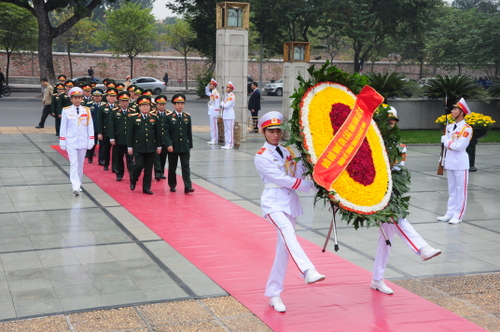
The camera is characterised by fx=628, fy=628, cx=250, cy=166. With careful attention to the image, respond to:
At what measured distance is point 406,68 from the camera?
62.3 m

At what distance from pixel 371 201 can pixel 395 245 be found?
2.94m

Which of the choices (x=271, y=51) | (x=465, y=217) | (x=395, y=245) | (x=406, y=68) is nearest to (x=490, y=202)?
(x=465, y=217)

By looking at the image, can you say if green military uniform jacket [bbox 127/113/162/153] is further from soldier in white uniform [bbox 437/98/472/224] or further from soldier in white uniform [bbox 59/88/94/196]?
soldier in white uniform [bbox 437/98/472/224]

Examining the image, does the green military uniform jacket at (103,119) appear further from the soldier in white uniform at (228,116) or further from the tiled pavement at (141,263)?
the soldier in white uniform at (228,116)

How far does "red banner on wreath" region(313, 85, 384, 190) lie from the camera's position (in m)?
5.64

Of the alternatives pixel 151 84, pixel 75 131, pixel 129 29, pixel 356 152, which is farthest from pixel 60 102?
pixel 129 29

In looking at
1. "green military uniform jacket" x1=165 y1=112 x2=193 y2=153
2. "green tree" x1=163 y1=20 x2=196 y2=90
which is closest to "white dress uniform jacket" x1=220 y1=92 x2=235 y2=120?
"green military uniform jacket" x1=165 y1=112 x2=193 y2=153

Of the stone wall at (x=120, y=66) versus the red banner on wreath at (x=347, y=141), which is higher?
the stone wall at (x=120, y=66)

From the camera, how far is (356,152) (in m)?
5.89

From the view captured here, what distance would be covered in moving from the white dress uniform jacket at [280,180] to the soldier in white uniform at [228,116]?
39.9 feet

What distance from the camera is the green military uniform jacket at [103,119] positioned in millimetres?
13922

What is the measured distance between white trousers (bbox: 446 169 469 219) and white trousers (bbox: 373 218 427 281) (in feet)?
12.7

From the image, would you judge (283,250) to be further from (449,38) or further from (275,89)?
(449,38)

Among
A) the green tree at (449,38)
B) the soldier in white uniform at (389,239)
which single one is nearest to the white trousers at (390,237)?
the soldier in white uniform at (389,239)
